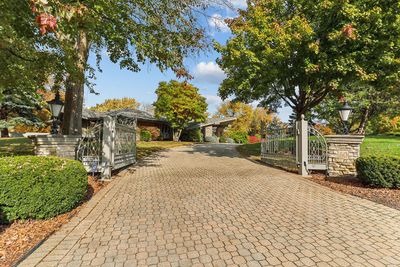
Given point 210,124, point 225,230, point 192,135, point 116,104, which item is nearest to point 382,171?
point 225,230

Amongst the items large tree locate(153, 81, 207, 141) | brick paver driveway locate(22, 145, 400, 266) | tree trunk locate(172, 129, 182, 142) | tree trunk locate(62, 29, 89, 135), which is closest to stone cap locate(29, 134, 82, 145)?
tree trunk locate(62, 29, 89, 135)

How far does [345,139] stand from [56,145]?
30.2ft

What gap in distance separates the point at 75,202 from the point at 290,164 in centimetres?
804

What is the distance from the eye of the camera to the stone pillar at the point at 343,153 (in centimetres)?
822

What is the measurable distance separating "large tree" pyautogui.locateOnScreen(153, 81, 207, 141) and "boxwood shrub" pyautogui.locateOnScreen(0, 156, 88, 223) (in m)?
23.5

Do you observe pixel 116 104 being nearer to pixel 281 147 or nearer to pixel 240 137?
pixel 240 137

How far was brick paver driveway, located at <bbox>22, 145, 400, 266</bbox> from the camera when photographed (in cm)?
306

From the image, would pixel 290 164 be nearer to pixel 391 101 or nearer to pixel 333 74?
pixel 333 74

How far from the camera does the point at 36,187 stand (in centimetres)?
416

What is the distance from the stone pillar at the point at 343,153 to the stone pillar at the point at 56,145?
27.5 ft

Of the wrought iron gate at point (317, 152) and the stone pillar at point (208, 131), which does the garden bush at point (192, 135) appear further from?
the wrought iron gate at point (317, 152)

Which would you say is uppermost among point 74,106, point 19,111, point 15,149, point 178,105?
point 178,105

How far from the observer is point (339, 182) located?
7.50 metres

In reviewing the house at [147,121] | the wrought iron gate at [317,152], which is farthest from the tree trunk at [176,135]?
the wrought iron gate at [317,152]
